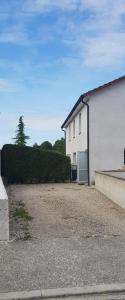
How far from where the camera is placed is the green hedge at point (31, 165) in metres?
27.5

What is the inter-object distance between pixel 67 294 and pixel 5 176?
21.5 meters

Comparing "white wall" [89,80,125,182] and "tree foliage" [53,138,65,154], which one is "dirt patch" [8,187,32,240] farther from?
"tree foliage" [53,138,65,154]

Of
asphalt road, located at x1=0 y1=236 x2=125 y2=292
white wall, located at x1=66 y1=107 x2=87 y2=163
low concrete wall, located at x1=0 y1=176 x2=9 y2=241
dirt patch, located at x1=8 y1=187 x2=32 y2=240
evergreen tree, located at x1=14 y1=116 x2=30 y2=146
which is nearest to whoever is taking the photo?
asphalt road, located at x1=0 y1=236 x2=125 y2=292

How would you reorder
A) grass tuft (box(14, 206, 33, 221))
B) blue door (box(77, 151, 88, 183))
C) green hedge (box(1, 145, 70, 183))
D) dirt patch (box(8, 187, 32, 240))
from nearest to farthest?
dirt patch (box(8, 187, 32, 240)) < grass tuft (box(14, 206, 33, 221)) < blue door (box(77, 151, 88, 183)) < green hedge (box(1, 145, 70, 183))

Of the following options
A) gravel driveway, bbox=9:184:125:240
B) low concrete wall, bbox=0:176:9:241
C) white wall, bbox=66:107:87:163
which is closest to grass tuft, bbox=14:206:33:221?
gravel driveway, bbox=9:184:125:240

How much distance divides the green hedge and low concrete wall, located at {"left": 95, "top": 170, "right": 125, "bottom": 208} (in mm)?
5855

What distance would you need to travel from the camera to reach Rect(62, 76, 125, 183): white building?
1029 inches

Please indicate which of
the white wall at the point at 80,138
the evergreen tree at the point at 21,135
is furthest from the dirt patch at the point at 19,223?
the evergreen tree at the point at 21,135

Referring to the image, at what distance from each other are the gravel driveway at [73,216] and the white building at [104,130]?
655cm

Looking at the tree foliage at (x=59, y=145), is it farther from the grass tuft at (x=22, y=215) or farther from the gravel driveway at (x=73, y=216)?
the grass tuft at (x=22, y=215)

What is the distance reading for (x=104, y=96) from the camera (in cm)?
2628

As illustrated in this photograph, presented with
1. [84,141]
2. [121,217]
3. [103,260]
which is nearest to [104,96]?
[84,141]

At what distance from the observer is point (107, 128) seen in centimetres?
2638

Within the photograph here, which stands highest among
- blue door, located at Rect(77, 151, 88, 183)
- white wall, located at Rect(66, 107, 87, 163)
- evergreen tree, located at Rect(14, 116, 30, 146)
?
evergreen tree, located at Rect(14, 116, 30, 146)
